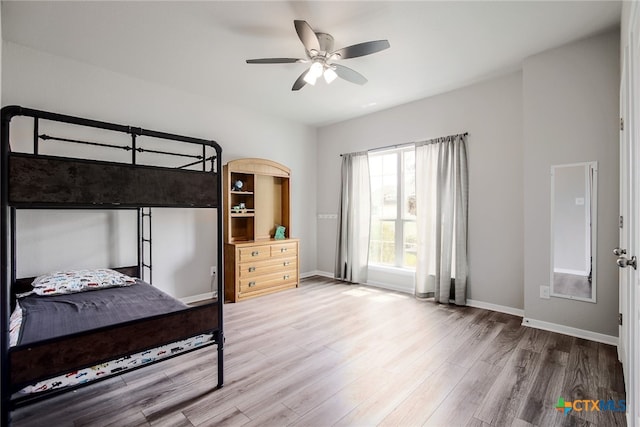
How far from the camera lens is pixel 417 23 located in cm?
238

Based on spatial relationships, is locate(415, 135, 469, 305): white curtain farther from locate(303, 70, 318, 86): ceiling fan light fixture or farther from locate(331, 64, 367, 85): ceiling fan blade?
locate(303, 70, 318, 86): ceiling fan light fixture

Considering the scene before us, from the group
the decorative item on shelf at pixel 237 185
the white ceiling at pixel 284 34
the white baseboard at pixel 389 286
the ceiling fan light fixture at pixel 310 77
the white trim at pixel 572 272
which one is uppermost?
the white ceiling at pixel 284 34

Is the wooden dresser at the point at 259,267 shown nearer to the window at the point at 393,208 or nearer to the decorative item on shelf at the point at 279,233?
the decorative item on shelf at the point at 279,233

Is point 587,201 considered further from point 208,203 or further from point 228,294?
point 228,294

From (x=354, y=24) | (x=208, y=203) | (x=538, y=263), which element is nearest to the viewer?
(x=208, y=203)

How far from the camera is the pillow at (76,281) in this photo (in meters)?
2.48

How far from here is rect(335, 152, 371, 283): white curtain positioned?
475 centimetres

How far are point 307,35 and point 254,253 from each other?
2802mm

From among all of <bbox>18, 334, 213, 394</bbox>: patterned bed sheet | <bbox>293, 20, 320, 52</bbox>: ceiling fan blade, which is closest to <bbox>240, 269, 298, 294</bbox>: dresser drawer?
<bbox>18, 334, 213, 394</bbox>: patterned bed sheet

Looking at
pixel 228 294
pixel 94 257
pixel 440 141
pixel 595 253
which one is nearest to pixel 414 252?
pixel 440 141

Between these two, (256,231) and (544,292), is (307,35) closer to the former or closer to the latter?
(256,231)

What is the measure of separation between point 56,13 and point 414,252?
4513 millimetres

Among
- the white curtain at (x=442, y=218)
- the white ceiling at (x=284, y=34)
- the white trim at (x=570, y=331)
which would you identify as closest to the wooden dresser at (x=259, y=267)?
the white curtain at (x=442, y=218)

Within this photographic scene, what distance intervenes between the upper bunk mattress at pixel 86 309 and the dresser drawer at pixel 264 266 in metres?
1.40
